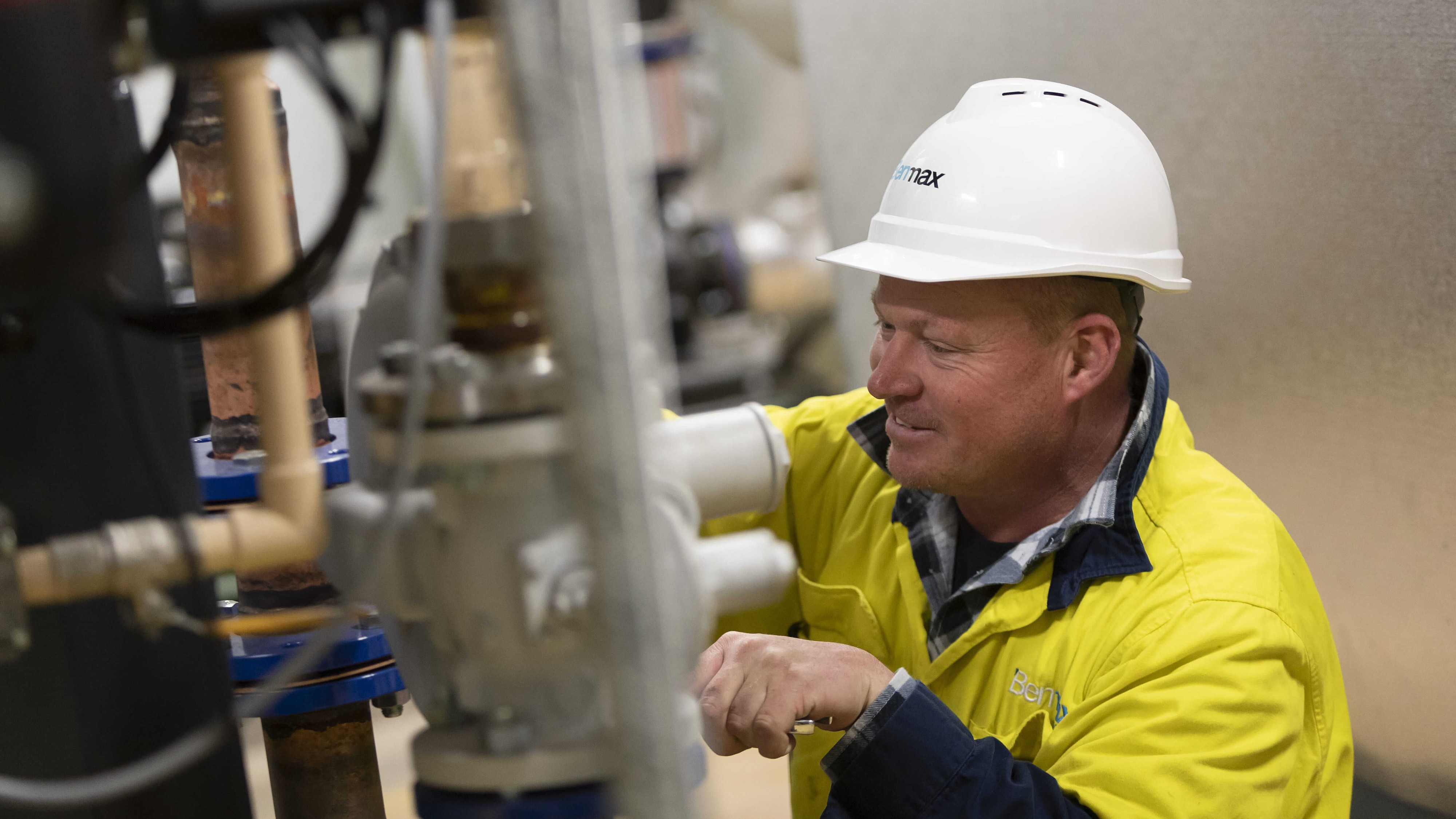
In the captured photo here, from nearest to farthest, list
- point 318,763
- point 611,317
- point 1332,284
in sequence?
point 611,317 < point 318,763 < point 1332,284

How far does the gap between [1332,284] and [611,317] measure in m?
1.24

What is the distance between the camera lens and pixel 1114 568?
114 centimetres

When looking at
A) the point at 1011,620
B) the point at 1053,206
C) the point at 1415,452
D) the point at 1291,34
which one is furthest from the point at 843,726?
the point at 1291,34

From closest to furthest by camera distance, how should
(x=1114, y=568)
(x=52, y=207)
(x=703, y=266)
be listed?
(x=52, y=207) → (x=1114, y=568) → (x=703, y=266)

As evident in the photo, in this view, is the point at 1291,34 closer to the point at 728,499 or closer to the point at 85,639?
the point at 728,499

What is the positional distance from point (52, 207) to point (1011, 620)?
0.90m

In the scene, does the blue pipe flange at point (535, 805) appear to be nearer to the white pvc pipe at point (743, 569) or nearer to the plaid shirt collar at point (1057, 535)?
the white pvc pipe at point (743, 569)

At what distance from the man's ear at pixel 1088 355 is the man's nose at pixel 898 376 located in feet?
0.54

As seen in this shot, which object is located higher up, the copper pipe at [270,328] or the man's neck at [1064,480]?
the copper pipe at [270,328]

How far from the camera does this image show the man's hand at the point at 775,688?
0.97 m

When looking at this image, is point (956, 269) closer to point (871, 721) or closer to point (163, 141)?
point (871, 721)

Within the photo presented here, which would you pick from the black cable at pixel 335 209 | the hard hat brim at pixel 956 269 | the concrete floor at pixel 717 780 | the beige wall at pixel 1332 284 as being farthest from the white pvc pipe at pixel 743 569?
the concrete floor at pixel 717 780

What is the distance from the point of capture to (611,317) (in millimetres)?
493

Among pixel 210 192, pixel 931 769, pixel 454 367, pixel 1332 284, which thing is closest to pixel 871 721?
pixel 931 769
